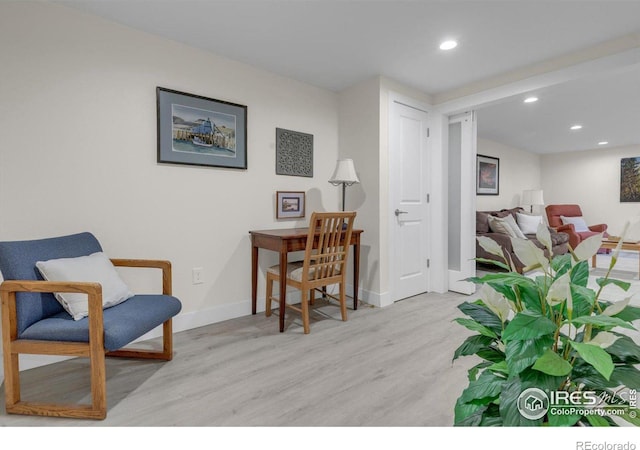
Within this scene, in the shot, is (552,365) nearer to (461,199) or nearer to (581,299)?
(581,299)

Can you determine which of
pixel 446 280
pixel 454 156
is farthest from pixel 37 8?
pixel 446 280

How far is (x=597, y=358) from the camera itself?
576 mm

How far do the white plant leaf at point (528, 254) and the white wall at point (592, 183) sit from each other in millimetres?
8019

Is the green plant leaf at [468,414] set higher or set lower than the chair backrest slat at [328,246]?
lower

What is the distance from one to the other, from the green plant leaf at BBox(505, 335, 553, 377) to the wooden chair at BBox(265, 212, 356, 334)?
1793mm

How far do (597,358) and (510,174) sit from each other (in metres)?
7.13

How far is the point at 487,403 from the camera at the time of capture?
29.7 inches

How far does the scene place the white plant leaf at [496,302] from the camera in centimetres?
79

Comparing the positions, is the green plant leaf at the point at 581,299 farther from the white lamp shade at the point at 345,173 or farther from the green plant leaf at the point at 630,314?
the white lamp shade at the point at 345,173

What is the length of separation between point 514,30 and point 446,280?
2.41 m

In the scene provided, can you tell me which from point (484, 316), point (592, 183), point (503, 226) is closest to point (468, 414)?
point (484, 316)

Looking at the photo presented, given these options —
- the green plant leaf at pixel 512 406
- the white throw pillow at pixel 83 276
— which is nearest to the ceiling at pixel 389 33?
the white throw pillow at pixel 83 276

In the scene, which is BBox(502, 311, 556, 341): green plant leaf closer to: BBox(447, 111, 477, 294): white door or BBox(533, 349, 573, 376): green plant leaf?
BBox(533, 349, 573, 376): green plant leaf

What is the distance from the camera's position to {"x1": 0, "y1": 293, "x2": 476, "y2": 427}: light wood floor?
1.52 metres
